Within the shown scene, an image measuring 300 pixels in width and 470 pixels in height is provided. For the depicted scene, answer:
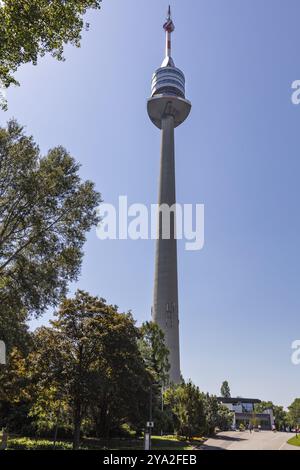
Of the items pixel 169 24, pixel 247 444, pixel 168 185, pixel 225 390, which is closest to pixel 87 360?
pixel 247 444

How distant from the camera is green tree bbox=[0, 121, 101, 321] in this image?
24.5 m

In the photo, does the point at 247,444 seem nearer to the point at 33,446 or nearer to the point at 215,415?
the point at 33,446

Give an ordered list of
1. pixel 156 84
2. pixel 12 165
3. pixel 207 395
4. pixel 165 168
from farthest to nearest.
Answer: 1. pixel 156 84
2. pixel 165 168
3. pixel 207 395
4. pixel 12 165

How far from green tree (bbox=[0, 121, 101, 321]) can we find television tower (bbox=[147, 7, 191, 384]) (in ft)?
197

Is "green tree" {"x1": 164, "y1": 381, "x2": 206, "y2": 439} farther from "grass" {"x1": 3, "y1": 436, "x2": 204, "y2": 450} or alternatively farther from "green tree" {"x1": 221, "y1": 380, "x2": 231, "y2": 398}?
"green tree" {"x1": 221, "y1": 380, "x2": 231, "y2": 398}

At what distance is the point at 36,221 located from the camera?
24656mm

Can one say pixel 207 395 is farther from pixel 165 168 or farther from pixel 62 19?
pixel 62 19

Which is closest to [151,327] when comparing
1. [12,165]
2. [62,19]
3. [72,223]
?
[72,223]

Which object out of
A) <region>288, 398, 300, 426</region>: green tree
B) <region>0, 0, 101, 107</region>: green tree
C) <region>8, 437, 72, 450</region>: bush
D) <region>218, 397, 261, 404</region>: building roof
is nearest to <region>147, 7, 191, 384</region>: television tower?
<region>8, 437, 72, 450</region>: bush

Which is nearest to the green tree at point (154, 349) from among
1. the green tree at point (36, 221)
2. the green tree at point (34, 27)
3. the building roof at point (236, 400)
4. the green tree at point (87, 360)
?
the green tree at point (87, 360)

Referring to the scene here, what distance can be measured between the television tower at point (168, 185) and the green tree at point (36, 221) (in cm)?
6020

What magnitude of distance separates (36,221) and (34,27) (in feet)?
46.5

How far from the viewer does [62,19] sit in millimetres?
12219

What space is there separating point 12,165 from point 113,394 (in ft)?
64.3
